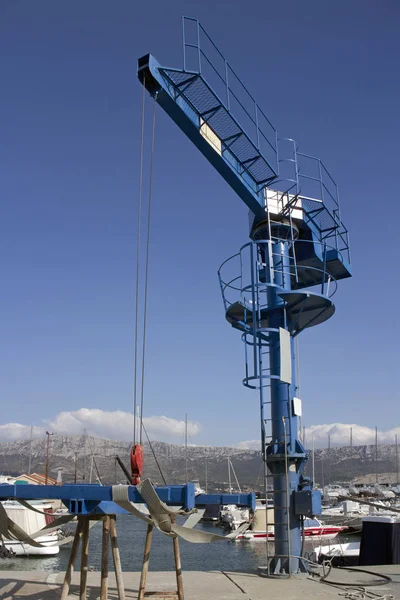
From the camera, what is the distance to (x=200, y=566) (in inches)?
1353

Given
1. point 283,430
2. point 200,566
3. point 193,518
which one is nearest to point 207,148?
point 283,430

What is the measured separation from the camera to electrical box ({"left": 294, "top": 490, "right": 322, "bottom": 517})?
46.2 ft

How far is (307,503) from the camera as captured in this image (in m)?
14.1

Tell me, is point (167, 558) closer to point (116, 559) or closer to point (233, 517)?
point (233, 517)

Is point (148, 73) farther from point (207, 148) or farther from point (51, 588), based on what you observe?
point (51, 588)

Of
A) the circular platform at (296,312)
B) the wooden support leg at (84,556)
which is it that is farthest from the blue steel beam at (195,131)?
the wooden support leg at (84,556)

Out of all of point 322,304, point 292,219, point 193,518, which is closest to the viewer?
point 193,518

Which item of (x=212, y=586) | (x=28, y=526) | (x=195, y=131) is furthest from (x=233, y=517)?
(x=195, y=131)

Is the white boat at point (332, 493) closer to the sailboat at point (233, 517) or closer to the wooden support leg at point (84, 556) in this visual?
the sailboat at point (233, 517)

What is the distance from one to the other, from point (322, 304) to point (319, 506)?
216 inches

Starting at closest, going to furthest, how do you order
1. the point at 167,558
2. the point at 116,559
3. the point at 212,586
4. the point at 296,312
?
the point at 116,559
the point at 212,586
the point at 296,312
the point at 167,558

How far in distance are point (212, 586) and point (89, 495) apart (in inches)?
206

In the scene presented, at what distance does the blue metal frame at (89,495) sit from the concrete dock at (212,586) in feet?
9.16

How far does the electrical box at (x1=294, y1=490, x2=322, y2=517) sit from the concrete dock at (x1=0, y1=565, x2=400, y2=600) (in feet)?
4.85
